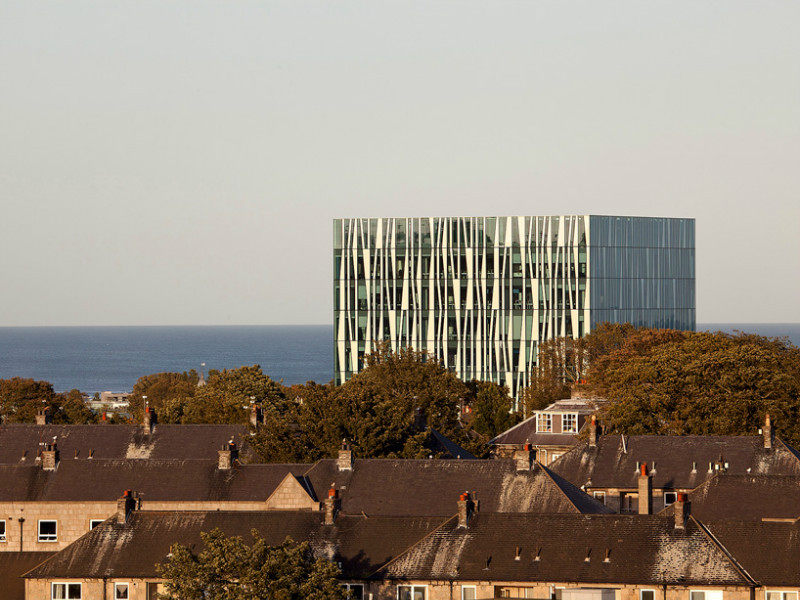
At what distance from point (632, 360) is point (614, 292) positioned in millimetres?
69182

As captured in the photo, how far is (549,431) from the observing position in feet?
415

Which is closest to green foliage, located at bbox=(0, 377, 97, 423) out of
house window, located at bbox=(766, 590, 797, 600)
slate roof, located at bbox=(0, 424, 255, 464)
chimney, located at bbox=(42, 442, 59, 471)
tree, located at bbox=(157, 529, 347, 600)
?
slate roof, located at bbox=(0, 424, 255, 464)

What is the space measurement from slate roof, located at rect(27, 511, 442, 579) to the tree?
26.9ft

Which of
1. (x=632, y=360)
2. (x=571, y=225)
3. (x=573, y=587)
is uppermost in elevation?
(x=571, y=225)

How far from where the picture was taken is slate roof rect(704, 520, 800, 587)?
61469mm

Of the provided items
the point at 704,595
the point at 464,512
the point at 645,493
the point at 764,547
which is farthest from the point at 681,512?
the point at 645,493

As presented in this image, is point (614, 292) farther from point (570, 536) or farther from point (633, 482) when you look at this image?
point (570, 536)

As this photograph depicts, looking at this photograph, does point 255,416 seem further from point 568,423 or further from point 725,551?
point 725,551

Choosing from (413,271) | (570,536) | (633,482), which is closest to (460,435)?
(633,482)

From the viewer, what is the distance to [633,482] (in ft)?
305

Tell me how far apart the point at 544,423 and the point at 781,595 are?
65.5 meters

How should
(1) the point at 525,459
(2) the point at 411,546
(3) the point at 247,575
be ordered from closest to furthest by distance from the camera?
(3) the point at 247,575 < (2) the point at 411,546 < (1) the point at 525,459

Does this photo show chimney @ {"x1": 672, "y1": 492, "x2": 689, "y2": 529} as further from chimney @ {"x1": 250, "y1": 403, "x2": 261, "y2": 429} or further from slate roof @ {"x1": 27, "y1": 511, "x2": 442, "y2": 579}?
chimney @ {"x1": 250, "y1": 403, "x2": 261, "y2": 429}

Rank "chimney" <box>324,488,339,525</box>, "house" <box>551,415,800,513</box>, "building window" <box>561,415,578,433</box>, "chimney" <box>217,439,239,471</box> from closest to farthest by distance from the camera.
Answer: "chimney" <box>324,488,339,525</box> → "chimney" <box>217,439,239,471</box> → "house" <box>551,415,800,513</box> → "building window" <box>561,415,578,433</box>
